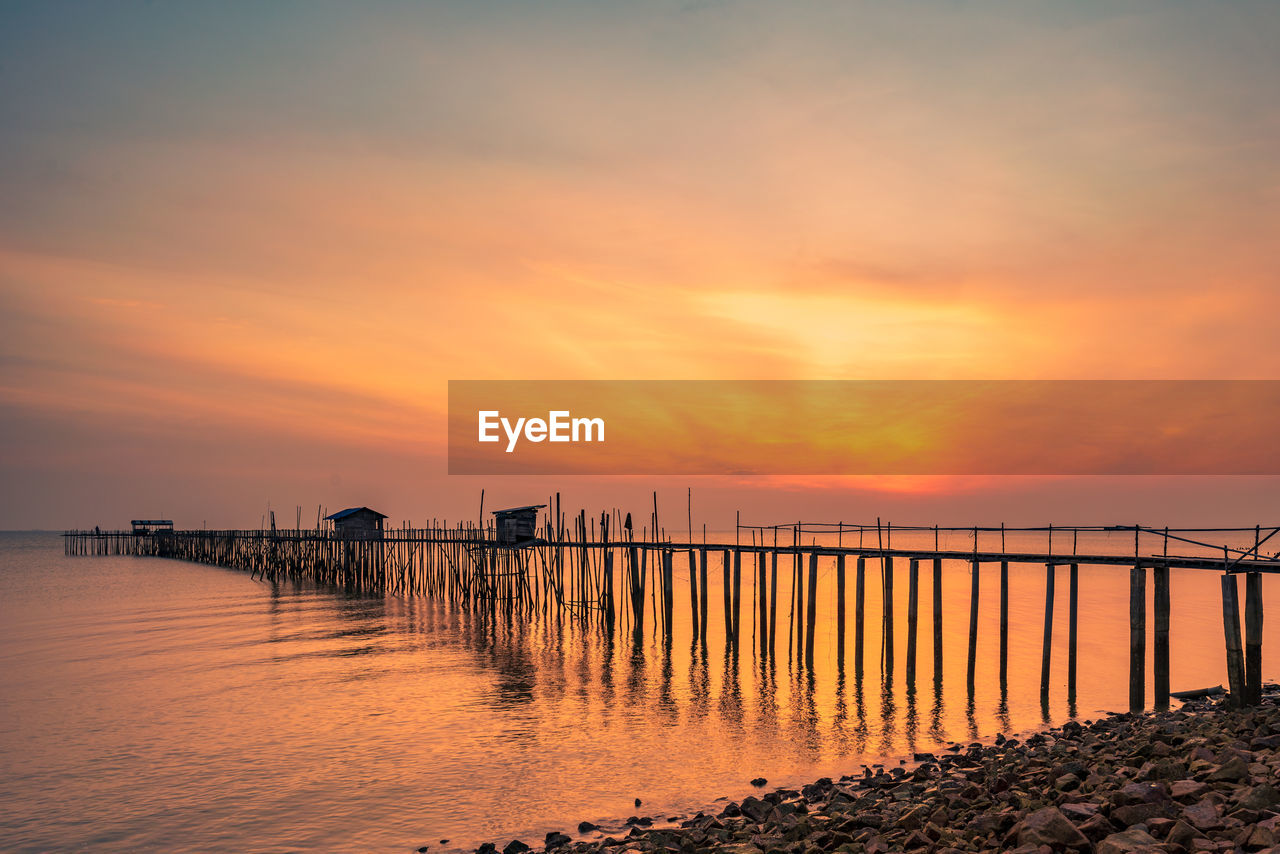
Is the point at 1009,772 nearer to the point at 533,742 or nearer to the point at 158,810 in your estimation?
the point at 533,742

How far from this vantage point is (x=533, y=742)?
18906 mm

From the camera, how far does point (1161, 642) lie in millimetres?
19406

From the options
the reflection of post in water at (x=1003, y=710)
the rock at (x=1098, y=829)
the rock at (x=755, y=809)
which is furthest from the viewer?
the reflection of post in water at (x=1003, y=710)

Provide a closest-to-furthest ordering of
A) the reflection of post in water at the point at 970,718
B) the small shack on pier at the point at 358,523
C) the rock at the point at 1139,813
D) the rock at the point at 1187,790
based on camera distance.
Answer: the rock at the point at 1139,813 → the rock at the point at 1187,790 → the reflection of post in water at the point at 970,718 → the small shack on pier at the point at 358,523

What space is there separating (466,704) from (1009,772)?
14.7 metres

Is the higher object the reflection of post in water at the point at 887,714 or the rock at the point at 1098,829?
the rock at the point at 1098,829

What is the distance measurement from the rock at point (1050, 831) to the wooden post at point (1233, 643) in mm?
11209

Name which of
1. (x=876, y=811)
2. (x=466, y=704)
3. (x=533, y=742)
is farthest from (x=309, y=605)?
(x=876, y=811)

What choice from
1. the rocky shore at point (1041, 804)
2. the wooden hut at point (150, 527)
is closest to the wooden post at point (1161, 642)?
the rocky shore at point (1041, 804)

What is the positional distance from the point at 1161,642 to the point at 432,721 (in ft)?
59.3

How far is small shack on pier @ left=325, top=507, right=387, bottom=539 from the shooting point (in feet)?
209

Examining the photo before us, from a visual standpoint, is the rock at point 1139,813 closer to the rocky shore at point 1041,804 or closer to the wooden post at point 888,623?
the rocky shore at point 1041,804

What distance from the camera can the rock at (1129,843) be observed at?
7.93m

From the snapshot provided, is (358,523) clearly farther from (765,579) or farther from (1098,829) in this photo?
(1098,829)
